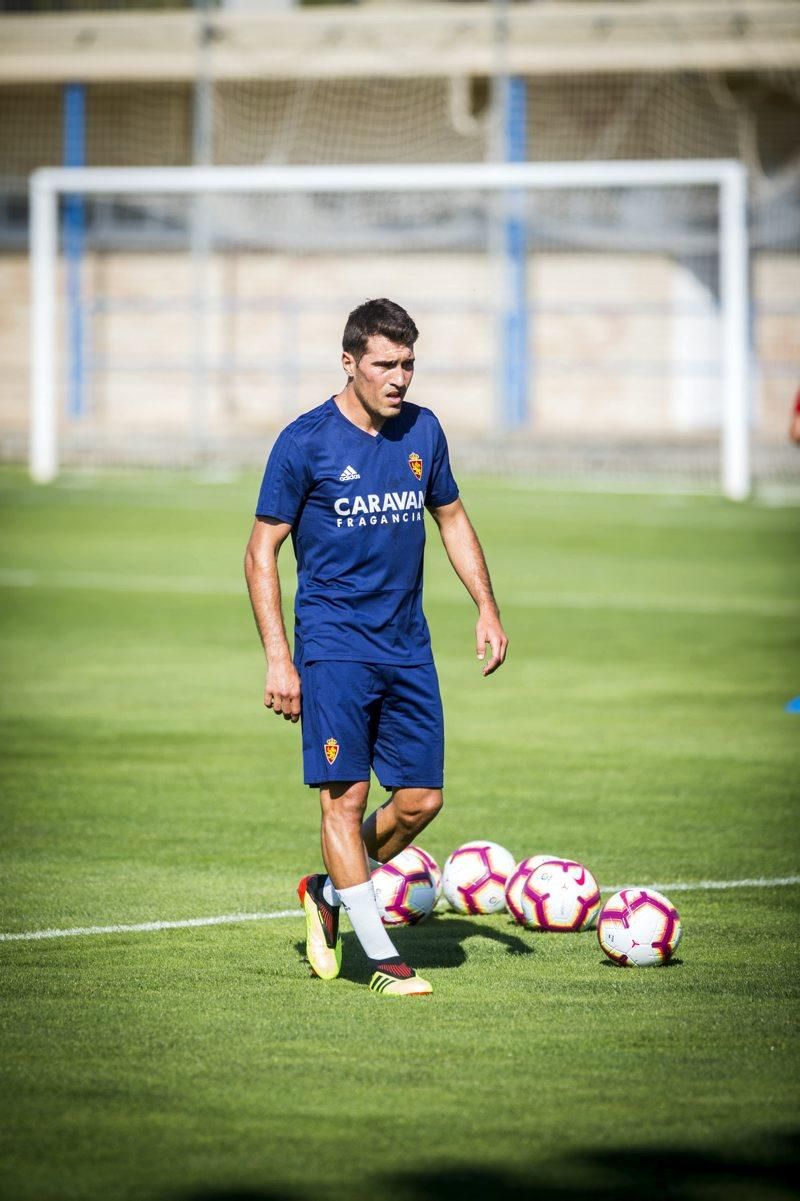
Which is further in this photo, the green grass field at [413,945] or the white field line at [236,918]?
the white field line at [236,918]

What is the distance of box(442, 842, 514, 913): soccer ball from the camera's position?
302 inches

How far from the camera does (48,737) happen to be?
11.8m

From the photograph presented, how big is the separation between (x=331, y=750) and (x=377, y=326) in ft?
4.54

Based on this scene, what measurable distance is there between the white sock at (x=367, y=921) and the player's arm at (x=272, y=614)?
0.61 meters

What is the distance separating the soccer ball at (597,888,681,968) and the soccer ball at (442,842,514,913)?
2.67 ft

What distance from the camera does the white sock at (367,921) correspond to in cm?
655

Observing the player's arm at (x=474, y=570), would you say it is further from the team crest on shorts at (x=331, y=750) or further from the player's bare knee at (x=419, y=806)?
the team crest on shorts at (x=331, y=750)

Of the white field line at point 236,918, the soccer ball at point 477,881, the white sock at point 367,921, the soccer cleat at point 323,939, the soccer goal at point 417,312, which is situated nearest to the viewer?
the white sock at point 367,921

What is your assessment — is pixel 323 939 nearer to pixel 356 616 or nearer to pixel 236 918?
pixel 236 918

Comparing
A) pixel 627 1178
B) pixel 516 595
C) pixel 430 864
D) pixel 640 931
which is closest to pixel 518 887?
pixel 430 864

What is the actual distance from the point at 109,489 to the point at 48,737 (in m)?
18.8

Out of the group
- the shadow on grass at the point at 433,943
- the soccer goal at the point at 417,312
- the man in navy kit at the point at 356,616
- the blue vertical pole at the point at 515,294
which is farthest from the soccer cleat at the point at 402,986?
the blue vertical pole at the point at 515,294

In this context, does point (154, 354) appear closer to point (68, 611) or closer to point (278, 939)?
point (68, 611)

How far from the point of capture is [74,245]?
39344mm
